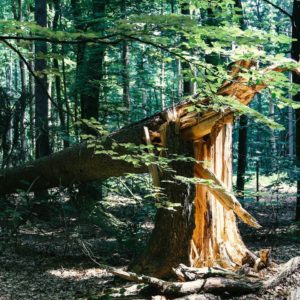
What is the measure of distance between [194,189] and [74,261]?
2.79 metres

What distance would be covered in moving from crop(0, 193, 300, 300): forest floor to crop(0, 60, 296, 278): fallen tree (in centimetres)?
89

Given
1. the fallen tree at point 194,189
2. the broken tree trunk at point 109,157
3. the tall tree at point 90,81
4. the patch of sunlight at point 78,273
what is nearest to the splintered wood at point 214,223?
the fallen tree at point 194,189

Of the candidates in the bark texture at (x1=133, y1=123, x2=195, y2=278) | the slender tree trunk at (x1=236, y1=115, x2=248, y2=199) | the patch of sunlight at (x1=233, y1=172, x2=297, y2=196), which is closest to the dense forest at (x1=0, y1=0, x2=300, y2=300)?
the bark texture at (x1=133, y1=123, x2=195, y2=278)

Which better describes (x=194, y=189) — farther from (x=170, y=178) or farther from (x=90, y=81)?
(x=90, y=81)

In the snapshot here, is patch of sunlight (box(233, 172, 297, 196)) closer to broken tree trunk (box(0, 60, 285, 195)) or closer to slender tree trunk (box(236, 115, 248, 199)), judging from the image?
slender tree trunk (box(236, 115, 248, 199))

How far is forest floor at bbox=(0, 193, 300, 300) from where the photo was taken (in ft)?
19.2

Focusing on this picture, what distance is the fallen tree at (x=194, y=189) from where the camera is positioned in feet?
20.6

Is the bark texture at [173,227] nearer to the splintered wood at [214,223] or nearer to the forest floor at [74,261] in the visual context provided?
the splintered wood at [214,223]

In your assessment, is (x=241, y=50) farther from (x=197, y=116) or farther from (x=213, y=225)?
(x=213, y=225)

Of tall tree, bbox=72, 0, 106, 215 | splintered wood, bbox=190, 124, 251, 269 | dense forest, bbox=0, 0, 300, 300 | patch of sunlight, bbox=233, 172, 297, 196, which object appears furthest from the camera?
tall tree, bbox=72, 0, 106, 215

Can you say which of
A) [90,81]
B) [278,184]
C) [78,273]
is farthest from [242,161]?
[78,273]

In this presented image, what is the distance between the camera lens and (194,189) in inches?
253

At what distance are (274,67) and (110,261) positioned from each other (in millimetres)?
4342

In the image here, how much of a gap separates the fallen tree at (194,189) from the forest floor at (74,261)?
0.89 m
